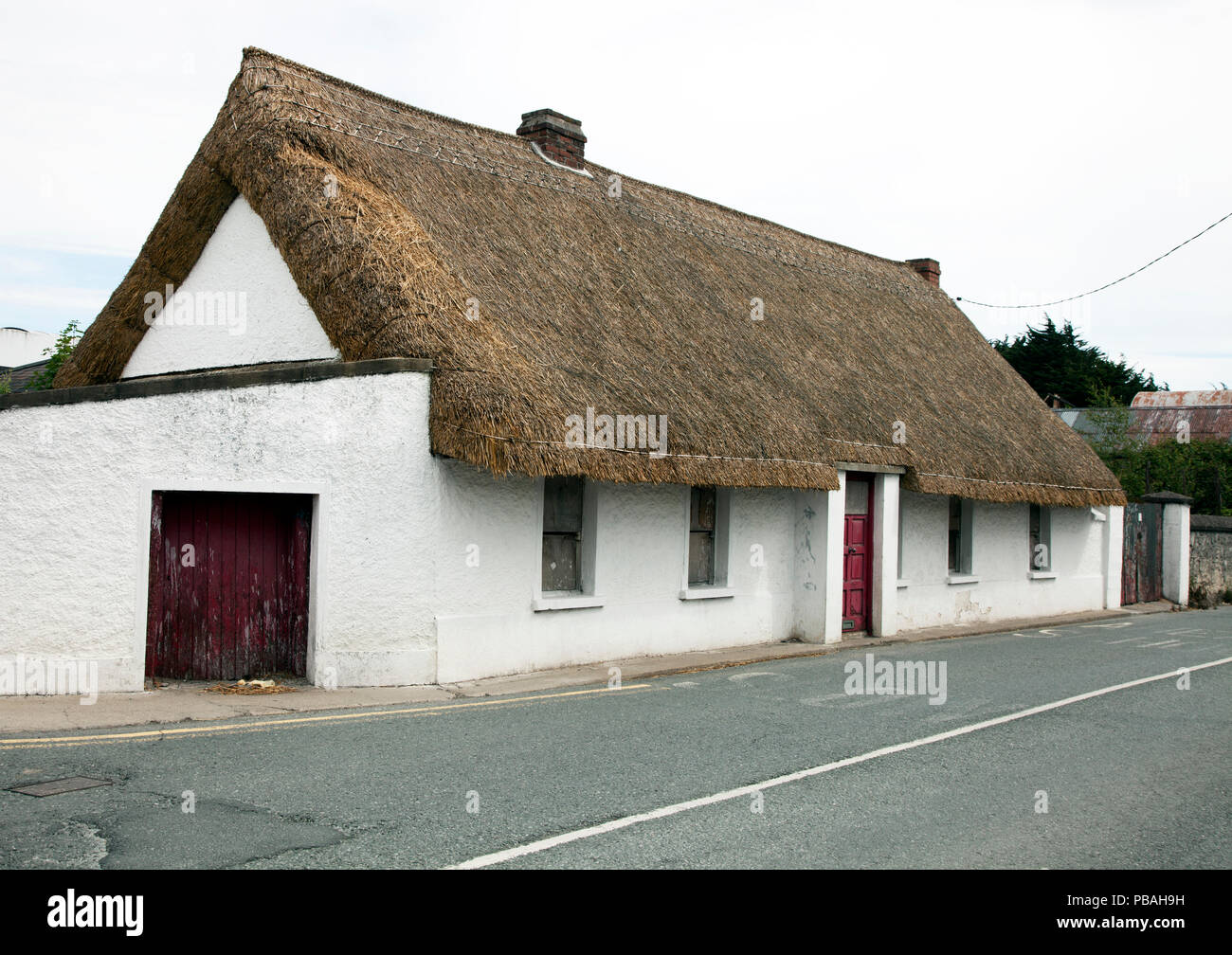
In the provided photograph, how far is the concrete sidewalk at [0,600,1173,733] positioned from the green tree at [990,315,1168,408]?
156 ft

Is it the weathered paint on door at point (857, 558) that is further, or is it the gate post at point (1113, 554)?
the gate post at point (1113, 554)

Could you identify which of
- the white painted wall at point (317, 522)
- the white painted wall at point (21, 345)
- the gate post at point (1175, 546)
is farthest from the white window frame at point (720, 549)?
the white painted wall at point (21, 345)

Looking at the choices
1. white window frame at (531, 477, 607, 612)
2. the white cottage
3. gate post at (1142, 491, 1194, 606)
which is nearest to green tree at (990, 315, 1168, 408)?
gate post at (1142, 491, 1194, 606)

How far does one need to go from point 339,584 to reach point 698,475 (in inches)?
176

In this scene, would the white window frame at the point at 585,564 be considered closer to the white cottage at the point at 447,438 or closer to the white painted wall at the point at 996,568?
the white cottage at the point at 447,438

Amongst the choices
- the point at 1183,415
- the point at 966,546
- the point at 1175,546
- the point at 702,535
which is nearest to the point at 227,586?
the point at 702,535

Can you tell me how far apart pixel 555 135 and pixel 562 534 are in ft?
26.6

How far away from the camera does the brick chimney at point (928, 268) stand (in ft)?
85.2

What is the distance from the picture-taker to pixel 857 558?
54.4ft

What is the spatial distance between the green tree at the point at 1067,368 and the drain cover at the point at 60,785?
54.7 m

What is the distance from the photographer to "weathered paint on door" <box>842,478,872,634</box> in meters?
16.4

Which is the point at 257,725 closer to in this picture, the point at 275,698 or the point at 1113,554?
the point at 275,698
